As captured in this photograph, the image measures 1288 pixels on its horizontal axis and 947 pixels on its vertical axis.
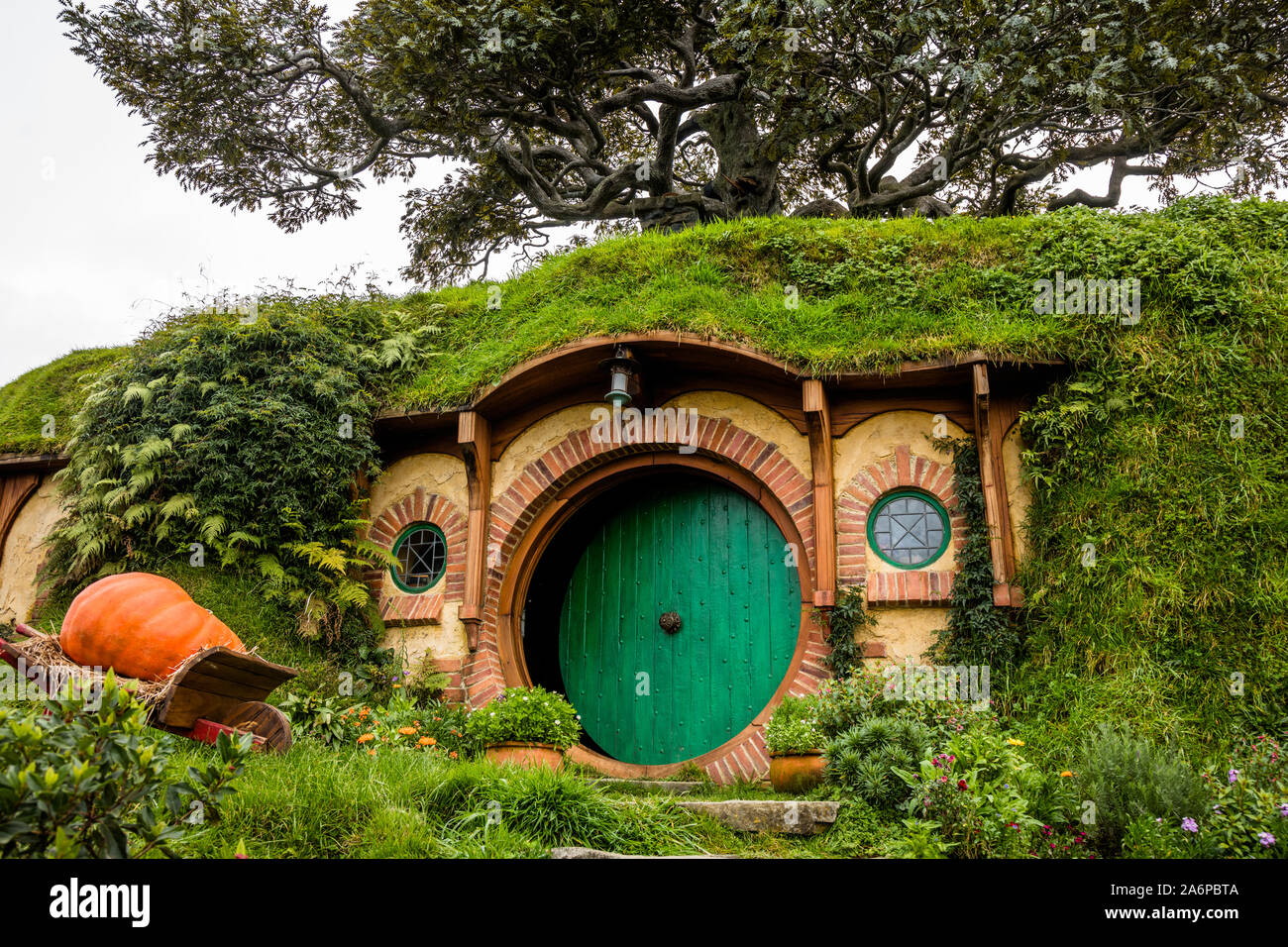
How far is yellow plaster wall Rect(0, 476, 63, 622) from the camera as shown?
361 inches

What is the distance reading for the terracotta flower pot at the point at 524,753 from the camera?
621 cm

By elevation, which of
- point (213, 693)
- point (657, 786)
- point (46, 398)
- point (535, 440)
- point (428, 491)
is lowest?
point (657, 786)

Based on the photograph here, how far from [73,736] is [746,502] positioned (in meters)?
6.18

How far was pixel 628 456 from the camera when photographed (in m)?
8.39

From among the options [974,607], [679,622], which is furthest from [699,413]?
[974,607]

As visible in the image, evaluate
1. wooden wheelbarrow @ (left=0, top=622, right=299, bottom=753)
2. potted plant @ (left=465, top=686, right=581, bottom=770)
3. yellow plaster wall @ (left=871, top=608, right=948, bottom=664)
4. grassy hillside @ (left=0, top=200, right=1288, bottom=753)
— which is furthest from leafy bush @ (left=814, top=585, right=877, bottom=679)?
wooden wheelbarrow @ (left=0, top=622, right=299, bottom=753)

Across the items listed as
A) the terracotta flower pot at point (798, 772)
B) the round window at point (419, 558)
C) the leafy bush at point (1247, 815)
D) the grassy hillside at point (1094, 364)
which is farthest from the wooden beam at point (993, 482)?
the round window at point (419, 558)

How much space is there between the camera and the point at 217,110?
39.8 feet

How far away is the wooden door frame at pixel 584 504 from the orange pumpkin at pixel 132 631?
9.01 ft

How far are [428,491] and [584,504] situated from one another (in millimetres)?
1425

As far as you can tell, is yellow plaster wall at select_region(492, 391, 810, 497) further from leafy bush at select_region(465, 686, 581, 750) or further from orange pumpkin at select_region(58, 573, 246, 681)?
orange pumpkin at select_region(58, 573, 246, 681)

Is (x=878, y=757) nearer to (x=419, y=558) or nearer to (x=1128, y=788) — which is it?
(x=1128, y=788)

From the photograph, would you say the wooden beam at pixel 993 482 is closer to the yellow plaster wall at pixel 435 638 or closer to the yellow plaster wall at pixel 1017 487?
the yellow plaster wall at pixel 1017 487
